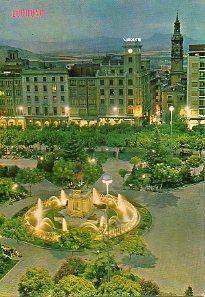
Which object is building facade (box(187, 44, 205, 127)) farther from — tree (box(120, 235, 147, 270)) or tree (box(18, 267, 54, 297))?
tree (box(18, 267, 54, 297))

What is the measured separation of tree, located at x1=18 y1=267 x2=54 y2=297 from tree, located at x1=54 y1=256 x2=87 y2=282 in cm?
43

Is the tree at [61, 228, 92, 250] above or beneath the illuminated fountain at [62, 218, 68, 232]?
above

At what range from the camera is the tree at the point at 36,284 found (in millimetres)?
4430

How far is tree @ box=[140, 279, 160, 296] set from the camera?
14.9ft

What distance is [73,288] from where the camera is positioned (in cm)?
424

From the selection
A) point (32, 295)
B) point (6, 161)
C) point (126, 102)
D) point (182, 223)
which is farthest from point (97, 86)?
point (32, 295)

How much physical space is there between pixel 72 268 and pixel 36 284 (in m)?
0.64

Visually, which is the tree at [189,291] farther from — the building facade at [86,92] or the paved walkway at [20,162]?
the building facade at [86,92]

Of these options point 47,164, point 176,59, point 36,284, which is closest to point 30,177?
point 47,164

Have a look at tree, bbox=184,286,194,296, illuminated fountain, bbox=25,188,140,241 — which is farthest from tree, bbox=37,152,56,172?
tree, bbox=184,286,194,296

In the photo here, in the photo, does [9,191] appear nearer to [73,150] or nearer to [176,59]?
[73,150]

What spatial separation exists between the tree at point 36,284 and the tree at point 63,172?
11.0 ft

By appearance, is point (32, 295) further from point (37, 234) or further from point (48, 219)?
point (48, 219)

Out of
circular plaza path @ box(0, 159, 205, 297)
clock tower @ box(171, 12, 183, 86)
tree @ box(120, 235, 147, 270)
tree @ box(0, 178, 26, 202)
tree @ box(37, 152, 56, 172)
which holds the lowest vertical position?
circular plaza path @ box(0, 159, 205, 297)
